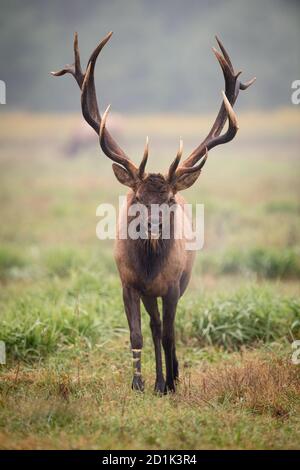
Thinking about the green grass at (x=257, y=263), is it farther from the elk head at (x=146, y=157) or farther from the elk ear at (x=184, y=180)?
the elk ear at (x=184, y=180)

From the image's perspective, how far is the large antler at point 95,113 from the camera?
7.80 metres

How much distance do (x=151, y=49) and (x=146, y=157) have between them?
313ft

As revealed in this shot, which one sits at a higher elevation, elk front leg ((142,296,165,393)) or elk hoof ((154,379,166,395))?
elk front leg ((142,296,165,393))

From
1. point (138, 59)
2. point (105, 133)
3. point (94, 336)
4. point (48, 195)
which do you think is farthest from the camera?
point (138, 59)

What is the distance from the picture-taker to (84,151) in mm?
45562

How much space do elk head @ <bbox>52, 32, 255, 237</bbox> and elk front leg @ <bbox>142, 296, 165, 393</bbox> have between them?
3.88ft

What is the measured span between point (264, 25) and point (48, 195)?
79186 millimetres

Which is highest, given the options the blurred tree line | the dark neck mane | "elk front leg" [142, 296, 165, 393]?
the blurred tree line

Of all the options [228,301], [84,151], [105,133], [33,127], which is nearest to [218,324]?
[228,301]

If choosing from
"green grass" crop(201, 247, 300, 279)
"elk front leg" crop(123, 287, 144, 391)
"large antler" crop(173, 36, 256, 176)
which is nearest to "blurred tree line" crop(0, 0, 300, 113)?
"green grass" crop(201, 247, 300, 279)

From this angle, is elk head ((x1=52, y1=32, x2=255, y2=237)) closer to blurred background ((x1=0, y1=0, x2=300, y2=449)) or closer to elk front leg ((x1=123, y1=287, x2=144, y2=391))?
elk front leg ((x1=123, y1=287, x2=144, y2=391))

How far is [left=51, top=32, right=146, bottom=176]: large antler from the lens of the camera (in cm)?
780
